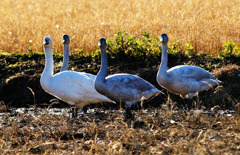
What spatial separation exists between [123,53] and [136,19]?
14.9ft

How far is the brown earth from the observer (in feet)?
28.9

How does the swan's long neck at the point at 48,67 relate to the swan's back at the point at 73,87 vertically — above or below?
above

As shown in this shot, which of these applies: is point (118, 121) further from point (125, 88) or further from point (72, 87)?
point (72, 87)

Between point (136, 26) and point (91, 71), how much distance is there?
12.3ft

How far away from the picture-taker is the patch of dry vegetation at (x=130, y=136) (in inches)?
200

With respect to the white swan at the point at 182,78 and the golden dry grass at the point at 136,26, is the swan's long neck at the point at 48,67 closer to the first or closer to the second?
the white swan at the point at 182,78

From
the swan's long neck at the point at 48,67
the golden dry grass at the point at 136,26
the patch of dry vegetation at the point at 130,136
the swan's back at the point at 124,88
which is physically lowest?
the patch of dry vegetation at the point at 130,136

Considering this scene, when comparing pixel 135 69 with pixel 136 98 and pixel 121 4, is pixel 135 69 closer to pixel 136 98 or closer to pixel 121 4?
pixel 136 98

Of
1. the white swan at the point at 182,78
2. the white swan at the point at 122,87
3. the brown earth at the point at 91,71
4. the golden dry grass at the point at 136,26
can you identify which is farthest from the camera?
the golden dry grass at the point at 136,26

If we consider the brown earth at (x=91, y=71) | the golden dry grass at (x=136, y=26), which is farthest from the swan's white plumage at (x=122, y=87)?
the golden dry grass at (x=136, y=26)

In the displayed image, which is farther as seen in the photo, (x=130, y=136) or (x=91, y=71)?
(x=91, y=71)

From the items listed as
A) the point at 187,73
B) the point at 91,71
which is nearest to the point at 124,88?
the point at 187,73

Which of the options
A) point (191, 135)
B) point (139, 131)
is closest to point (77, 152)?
point (139, 131)

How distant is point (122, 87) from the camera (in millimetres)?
6969
